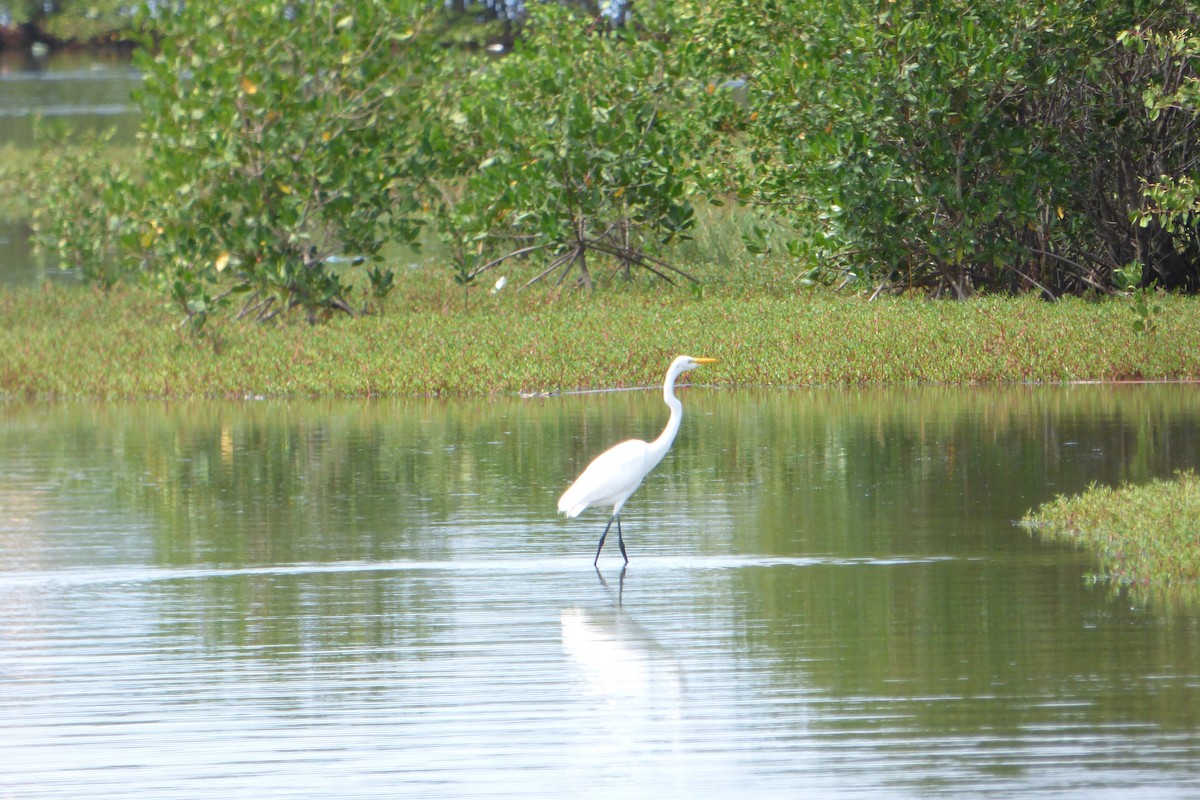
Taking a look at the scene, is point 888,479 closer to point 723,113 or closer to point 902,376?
point 902,376

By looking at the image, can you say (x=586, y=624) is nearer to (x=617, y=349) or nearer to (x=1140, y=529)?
(x=1140, y=529)

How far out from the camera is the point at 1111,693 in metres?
7.49

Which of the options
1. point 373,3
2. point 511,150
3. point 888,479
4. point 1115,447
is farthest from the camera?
point 511,150

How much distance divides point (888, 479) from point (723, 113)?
942cm

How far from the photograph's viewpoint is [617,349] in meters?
18.5

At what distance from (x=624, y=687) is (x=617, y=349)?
10797 millimetres

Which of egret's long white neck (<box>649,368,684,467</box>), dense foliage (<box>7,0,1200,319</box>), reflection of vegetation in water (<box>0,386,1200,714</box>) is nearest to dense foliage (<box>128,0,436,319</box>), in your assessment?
dense foliage (<box>7,0,1200,319</box>)

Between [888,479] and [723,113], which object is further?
[723,113]

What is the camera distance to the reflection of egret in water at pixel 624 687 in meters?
7.04

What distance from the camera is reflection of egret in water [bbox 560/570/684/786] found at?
23.1 ft

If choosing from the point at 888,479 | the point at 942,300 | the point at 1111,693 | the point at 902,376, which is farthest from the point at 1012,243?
the point at 1111,693

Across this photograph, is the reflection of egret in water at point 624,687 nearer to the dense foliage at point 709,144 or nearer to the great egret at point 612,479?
the great egret at point 612,479

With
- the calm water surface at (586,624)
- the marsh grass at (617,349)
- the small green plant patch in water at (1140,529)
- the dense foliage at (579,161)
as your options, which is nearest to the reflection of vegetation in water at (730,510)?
the calm water surface at (586,624)

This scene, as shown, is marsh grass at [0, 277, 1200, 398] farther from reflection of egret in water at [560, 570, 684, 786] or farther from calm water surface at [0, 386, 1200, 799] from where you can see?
reflection of egret in water at [560, 570, 684, 786]
